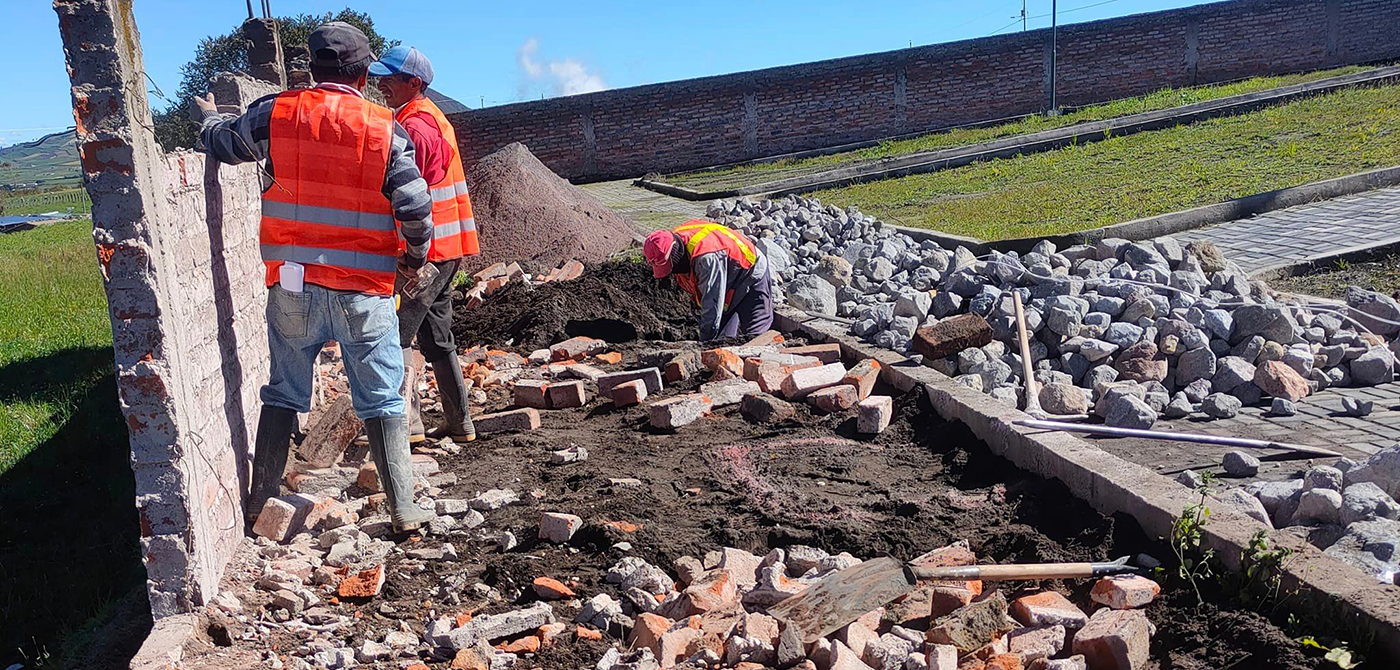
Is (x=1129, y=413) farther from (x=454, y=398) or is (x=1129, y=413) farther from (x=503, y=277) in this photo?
(x=503, y=277)

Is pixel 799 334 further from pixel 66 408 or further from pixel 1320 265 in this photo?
pixel 66 408

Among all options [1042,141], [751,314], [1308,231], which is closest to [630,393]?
[751,314]

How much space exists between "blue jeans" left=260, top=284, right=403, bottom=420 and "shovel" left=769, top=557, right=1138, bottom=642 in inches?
71.7

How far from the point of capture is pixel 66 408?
7500 millimetres

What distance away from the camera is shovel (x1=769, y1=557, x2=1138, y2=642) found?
306 cm

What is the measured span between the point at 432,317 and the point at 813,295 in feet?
10.6

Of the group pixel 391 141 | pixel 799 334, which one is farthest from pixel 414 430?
pixel 799 334

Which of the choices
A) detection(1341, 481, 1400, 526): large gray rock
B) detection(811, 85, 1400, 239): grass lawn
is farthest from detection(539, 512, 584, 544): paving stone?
detection(811, 85, 1400, 239): grass lawn

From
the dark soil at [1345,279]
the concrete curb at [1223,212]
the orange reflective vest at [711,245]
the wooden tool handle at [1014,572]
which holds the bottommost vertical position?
the wooden tool handle at [1014,572]

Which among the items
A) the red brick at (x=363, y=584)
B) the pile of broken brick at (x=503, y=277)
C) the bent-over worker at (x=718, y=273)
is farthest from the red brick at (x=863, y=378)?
the pile of broken brick at (x=503, y=277)

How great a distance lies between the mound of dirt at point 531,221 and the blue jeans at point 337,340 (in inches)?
224

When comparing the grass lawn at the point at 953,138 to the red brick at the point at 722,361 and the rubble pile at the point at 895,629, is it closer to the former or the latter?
the red brick at the point at 722,361

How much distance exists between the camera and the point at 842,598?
122 inches

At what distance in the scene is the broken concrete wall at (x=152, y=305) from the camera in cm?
321
